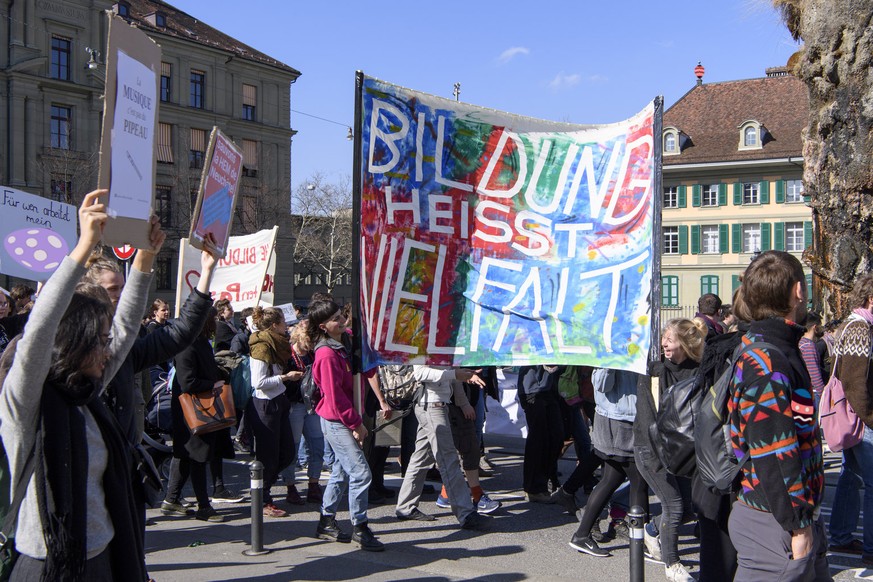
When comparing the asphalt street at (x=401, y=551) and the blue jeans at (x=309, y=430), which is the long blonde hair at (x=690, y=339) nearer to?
the asphalt street at (x=401, y=551)

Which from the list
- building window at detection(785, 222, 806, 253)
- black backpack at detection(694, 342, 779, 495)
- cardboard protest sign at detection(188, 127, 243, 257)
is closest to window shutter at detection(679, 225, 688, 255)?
building window at detection(785, 222, 806, 253)

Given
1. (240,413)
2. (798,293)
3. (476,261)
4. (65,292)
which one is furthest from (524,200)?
(240,413)

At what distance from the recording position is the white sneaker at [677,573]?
5934 mm

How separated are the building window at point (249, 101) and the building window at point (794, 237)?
103 feet

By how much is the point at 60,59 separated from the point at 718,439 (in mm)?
45763

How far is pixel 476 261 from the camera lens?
559 centimetres

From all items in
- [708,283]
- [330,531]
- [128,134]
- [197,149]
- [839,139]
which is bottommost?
[330,531]

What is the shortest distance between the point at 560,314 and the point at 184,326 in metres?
2.42

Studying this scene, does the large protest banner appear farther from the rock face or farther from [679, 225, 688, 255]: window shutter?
[679, 225, 688, 255]: window shutter

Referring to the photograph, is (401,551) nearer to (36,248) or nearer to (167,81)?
(36,248)

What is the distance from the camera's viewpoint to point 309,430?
909cm

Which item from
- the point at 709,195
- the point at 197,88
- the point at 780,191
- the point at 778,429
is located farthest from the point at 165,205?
the point at 778,429

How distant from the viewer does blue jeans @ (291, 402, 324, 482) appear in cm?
888

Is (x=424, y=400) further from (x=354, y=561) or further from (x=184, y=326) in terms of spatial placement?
(x=184, y=326)
